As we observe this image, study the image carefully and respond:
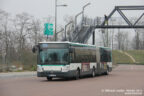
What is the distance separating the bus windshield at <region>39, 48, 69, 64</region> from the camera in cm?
2761

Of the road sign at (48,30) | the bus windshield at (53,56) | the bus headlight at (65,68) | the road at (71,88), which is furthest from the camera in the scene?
the road sign at (48,30)

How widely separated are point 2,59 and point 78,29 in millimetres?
21135

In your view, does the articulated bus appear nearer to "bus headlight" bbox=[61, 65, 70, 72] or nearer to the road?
"bus headlight" bbox=[61, 65, 70, 72]

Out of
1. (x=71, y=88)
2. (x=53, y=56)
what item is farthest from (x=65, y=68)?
(x=71, y=88)

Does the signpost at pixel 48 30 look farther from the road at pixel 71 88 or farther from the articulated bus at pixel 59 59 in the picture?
the road at pixel 71 88

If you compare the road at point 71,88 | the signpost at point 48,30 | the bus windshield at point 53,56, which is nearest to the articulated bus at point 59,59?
the bus windshield at point 53,56

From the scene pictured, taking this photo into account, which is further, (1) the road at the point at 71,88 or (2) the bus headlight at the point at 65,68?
(2) the bus headlight at the point at 65,68

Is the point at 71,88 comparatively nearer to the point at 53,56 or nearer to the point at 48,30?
the point at 53,56

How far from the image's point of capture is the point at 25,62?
4647 centimetres

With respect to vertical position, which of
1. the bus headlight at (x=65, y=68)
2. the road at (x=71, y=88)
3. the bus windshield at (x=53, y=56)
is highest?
the bus windshield at (x=53, y=56)

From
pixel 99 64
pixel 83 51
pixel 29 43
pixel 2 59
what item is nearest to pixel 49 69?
pixel 83 51

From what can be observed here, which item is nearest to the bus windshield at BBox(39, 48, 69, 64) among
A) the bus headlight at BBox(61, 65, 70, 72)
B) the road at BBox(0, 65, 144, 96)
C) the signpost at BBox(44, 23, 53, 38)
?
the bus headlight at BBox(61, 65, 70, 72)

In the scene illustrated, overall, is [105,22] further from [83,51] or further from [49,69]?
[49,69]

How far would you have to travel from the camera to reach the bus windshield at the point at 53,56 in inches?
1087
